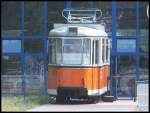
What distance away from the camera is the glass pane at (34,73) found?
2672cm

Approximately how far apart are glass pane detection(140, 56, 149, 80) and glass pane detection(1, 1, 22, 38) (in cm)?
531

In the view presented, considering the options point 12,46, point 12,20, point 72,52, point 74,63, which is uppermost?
point 12,20

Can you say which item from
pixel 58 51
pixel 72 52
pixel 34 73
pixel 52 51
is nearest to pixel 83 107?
pixel 72 52

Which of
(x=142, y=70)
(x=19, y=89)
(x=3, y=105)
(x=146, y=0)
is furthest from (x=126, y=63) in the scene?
(x=3, y=105)

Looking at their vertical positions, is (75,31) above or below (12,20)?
below

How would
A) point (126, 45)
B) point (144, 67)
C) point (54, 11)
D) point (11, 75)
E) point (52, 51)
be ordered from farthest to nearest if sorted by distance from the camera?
point (54, 11), point (11, 75), point (126, 45), point (144, 67), point (52, 51)

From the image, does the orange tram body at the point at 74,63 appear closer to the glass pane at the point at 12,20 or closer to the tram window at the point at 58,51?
the tram window at the point at 58,51

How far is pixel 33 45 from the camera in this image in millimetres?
27828

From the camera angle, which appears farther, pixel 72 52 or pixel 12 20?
pixel 12 20

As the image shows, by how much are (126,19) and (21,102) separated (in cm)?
659

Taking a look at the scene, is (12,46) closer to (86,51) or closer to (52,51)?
(52,51)

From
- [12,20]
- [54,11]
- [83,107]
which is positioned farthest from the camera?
[12,20]

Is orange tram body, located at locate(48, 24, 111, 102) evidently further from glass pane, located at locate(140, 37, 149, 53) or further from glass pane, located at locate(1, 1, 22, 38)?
glass pane, located at locate(1, 1, 22, 38)

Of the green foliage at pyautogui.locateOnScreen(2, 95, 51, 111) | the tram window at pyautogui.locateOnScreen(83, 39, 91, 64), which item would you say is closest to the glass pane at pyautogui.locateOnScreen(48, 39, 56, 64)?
the tram window at pyautogui.locateOnScreen(83, 39, 91, 64)
